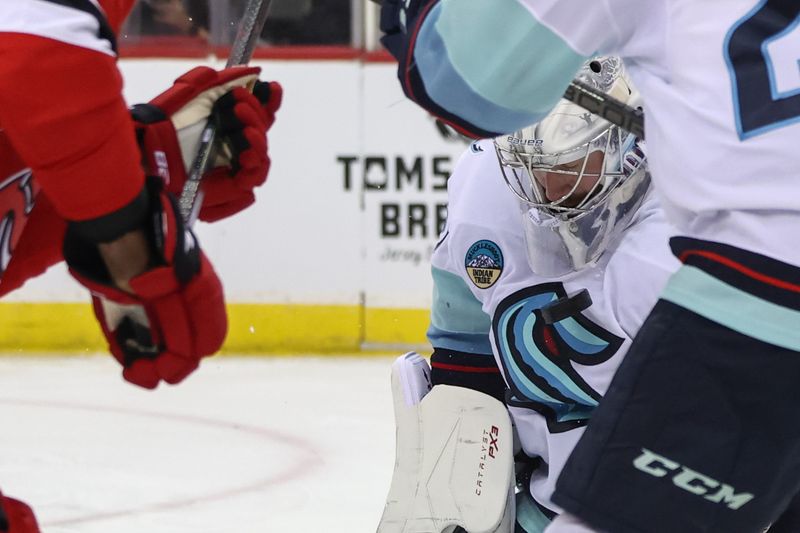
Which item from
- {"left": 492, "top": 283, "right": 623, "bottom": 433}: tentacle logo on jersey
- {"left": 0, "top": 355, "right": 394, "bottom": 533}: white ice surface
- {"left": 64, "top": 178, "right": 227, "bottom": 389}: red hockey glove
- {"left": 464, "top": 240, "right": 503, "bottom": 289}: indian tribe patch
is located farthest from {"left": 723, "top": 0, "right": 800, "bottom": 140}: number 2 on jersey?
{"left": 0, "top": 355, "right": 394, "bottom": 533}: white ice surface

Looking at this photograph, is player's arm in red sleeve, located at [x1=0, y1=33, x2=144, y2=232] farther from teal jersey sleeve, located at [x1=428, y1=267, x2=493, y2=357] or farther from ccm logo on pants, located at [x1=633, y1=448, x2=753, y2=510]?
teal jersey sleeve, located at [x1=428, y1=267, x2=493, y2=357]

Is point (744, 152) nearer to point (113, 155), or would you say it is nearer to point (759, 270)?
point (759, 270)

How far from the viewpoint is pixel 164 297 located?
4.10 feet

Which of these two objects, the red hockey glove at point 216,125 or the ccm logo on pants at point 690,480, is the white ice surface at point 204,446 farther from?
the ccm logo on pants at point 690,480

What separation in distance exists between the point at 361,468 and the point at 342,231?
1.70 m

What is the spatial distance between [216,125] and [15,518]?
44 centimetres

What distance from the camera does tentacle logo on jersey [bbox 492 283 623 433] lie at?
72.8 inches

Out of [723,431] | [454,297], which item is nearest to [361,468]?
[454,297]

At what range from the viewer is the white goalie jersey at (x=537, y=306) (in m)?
1.82

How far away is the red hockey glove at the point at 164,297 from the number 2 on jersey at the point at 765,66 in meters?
0.48

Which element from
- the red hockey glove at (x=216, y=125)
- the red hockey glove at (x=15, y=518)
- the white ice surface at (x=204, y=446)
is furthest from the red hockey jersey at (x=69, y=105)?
the white ice surface at (x=204, y=446)

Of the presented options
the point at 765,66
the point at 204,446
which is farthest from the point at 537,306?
the point at 204,446

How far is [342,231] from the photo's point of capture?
4695 millimetres

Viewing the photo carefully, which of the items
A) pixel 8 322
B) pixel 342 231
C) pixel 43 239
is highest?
pixel 43 239
